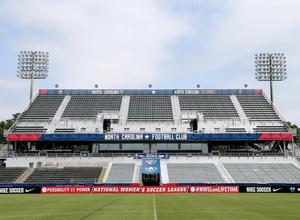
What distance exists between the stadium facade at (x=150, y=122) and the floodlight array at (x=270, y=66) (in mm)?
3827

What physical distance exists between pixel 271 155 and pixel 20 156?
4287 cm

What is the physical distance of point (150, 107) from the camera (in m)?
80.8

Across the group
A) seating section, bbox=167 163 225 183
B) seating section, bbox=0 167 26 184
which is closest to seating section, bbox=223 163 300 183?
seating section, bbox=167 163 225 183

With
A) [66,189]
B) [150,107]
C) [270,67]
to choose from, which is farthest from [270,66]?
[66,189]

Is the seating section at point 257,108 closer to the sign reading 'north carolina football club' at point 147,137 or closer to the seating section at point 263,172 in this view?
the seating section at point 263,172

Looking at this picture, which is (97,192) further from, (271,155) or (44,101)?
(44,101)

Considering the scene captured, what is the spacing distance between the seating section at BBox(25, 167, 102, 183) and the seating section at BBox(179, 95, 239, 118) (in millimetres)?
24604

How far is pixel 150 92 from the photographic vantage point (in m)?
86.4

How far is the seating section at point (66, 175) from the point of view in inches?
2370

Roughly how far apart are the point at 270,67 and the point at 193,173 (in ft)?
109

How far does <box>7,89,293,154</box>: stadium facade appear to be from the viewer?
70.1 m

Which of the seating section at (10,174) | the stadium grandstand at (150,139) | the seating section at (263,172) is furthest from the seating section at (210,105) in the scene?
the seating section at (10,174)

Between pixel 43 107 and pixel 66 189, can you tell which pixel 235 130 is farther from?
pixel 43 107

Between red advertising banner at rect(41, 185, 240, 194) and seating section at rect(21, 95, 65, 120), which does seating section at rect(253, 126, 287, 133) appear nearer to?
red advertising banner at rect(41, 185, 240, 194)
